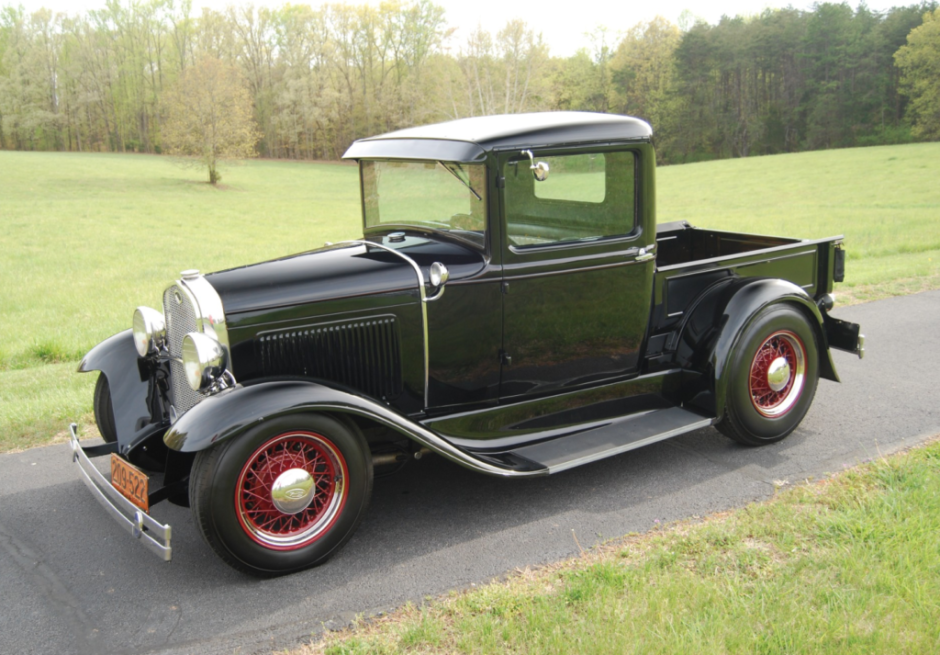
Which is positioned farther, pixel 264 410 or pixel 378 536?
pixel 378 536

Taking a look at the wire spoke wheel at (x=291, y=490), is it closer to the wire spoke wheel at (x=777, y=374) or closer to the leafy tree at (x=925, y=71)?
the wire spoke wheel at (x=777, y=374)

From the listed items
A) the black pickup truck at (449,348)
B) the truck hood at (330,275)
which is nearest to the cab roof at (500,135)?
the black pickup truck at (449,348)

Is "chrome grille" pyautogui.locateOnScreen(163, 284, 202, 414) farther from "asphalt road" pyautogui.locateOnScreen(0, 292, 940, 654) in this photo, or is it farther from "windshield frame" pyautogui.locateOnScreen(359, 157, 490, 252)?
"windshield frame" pyautogui.locateOnScreen(359, 157, 490, 252)

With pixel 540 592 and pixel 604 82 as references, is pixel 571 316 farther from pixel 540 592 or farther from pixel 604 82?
pixel 604 82

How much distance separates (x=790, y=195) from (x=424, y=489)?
26500 mm

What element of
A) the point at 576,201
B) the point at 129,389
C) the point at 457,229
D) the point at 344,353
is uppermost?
the point at 576,201

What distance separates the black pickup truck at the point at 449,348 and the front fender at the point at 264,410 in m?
0.01

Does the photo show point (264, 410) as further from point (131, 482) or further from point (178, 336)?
point (178, 336)

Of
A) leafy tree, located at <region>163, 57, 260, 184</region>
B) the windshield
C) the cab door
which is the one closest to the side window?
the cab door

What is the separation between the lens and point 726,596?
2916 millimetres

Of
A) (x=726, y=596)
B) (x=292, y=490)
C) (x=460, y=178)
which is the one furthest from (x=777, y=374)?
(x=292, y=490)

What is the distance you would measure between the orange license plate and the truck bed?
3.03m

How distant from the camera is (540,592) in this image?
3.06 metres

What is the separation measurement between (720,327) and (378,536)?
7.82 feet
